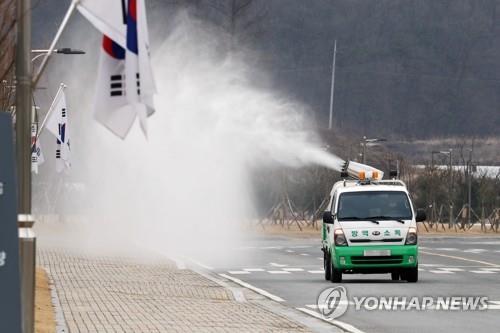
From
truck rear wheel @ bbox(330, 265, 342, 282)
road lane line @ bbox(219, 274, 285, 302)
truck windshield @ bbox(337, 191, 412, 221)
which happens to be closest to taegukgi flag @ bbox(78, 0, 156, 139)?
road lane line @ bbox(219, 274, 285, 302)

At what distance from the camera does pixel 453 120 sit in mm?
148750

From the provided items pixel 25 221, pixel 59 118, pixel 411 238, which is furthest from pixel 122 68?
pixel 59 118

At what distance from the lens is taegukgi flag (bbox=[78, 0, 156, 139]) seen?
1012 cm

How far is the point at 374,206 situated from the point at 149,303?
8451 mm

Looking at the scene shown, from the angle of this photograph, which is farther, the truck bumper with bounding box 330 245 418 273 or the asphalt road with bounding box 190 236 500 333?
the truck bumper with bounding box 330 245 418 273

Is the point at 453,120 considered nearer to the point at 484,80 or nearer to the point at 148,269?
the point at 484,80

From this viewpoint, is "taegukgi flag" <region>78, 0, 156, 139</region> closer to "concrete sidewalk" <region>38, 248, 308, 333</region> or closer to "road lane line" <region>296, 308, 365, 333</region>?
"concrete sidewalk" <region>38, 248, 308, 333</region>

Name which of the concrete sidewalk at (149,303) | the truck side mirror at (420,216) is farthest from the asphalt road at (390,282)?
the truck side mirror at (420,216)

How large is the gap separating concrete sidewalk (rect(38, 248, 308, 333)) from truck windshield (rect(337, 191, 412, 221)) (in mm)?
3145

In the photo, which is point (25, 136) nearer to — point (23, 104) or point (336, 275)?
point (23, 104)

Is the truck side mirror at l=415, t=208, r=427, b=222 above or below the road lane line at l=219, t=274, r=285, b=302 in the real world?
above

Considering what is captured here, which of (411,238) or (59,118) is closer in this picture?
(411,238)

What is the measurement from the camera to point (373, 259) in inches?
1099

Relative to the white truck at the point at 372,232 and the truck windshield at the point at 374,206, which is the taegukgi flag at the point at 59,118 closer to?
the white truck at the point at 372,232
